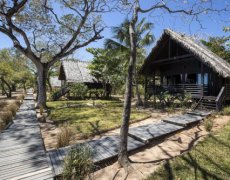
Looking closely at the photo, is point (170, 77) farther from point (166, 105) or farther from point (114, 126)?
point (114, 126)

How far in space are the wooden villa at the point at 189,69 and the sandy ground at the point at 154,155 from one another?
16.7 ft

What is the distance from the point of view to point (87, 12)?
15609 mm

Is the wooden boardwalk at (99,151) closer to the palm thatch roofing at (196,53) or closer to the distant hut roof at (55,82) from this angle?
the palm thatch roofing at (196,53)

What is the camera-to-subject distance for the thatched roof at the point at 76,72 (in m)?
26.2

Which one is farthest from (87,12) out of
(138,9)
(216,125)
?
(216,125)

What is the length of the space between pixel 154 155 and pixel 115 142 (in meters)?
1.35

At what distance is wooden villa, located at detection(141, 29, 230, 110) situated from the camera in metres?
12.9

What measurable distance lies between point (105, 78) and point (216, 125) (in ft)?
61.0

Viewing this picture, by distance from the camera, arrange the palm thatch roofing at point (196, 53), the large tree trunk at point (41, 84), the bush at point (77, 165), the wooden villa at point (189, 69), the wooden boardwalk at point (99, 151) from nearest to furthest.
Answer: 1. the bush at point (77, 165)
2. the wooden boardwalk at point (99, 151)
3. the palm thatch roofing at point (196, 53)
4. the wooden villa at point (189, 69)
5. the large tree trunk at point (41, 84)

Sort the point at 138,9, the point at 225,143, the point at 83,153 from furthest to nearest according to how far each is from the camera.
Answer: the point at 225,143, the point at 138,9, the point at 83,153

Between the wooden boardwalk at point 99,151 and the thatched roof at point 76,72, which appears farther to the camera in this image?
the thatched roof at point 76,72

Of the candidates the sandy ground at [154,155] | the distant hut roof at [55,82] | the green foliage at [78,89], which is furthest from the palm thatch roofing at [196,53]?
the distant hut roof at [55,82]

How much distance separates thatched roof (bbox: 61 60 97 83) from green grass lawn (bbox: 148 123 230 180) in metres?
21.4

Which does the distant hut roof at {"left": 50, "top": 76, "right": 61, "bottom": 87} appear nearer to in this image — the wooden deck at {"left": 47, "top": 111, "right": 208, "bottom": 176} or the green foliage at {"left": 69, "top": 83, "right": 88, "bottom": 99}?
the green foliage at {"left": 69, "top": 83, "right": 88, "bottom": 99}
